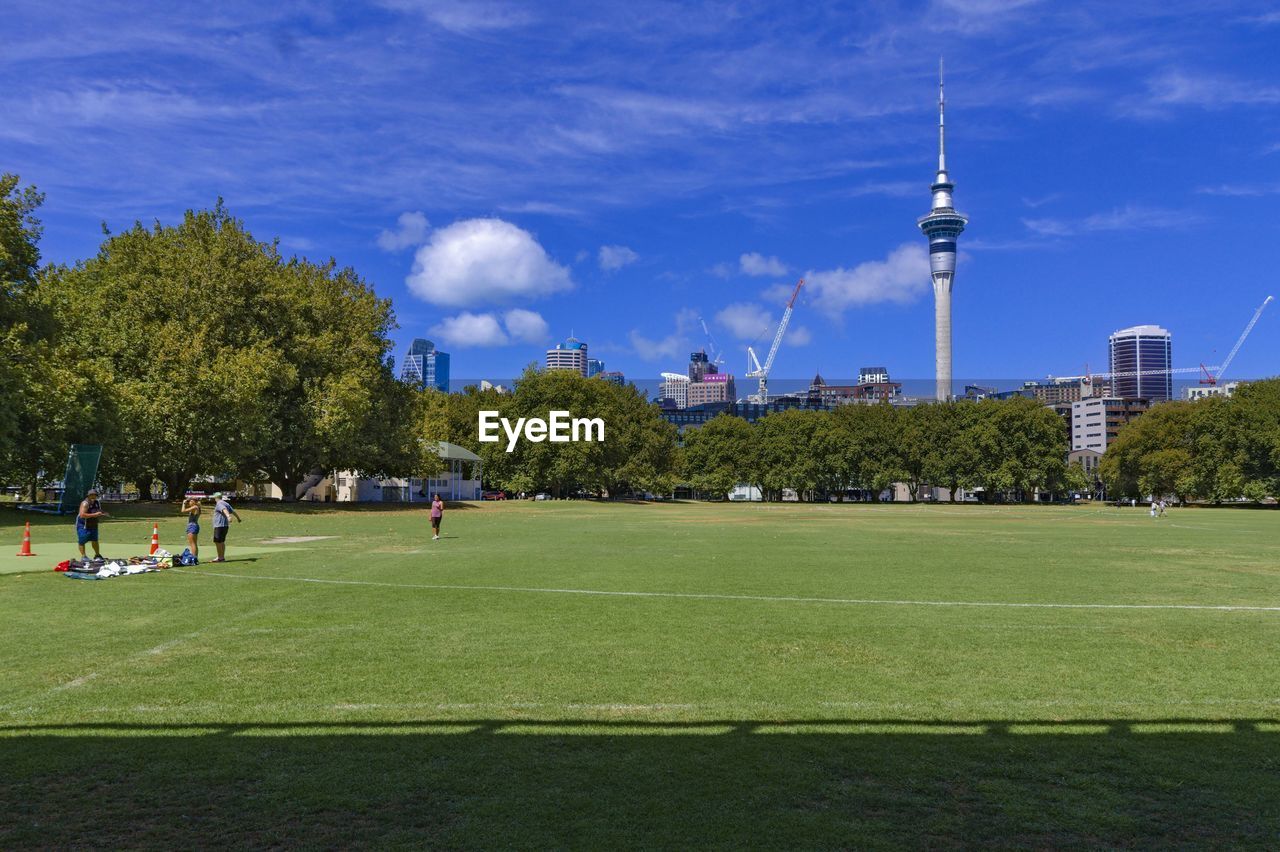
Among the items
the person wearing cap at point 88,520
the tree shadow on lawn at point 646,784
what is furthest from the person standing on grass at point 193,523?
the tree shadow on lawn at point 646,784

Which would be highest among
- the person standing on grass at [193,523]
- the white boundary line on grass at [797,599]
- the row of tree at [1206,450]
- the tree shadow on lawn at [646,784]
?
the row of tree at [1206,450]

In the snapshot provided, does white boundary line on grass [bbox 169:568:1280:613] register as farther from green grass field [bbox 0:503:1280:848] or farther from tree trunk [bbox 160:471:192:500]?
tree trunk [bbox 160:471:192:500]

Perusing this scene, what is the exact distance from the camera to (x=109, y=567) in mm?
19656

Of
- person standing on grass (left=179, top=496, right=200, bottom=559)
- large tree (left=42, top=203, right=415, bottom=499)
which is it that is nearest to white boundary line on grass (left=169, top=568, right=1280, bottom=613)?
person standing on grass (left=179, top=496, right=200, bottom=559)

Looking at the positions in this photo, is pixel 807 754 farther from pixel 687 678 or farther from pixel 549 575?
pixel 549 575

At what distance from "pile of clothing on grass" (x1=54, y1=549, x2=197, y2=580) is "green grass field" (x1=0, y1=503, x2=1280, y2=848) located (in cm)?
93

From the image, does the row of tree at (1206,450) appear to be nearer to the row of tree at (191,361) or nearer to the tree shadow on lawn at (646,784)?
the row of tree at (191,361)

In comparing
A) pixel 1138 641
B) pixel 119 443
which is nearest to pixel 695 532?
pixel 1138 641

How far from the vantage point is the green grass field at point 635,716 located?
234 inches

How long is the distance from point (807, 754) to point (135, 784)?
5001mm

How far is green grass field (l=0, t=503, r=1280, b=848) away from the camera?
19.5 ft

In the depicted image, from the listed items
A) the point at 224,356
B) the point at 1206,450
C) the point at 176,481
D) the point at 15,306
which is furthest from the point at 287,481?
the point at 1206,450

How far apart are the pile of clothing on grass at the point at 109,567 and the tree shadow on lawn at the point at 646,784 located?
1290 centimetres

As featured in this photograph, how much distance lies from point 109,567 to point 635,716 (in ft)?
52.3
